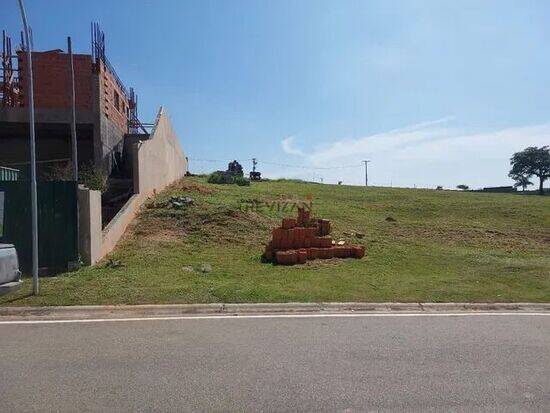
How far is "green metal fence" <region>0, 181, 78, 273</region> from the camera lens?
10.6 metres

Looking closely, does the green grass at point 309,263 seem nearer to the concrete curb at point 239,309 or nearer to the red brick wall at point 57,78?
the concrete curb at point 239,309

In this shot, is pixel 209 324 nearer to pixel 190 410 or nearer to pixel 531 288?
pixel 190 410

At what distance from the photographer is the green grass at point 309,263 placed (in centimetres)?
906

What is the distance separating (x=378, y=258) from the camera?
1323 centimetres

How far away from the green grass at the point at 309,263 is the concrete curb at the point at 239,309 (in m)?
0.31

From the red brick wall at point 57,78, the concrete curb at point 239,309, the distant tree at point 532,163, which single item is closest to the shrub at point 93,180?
the red brick wall at point 57,78

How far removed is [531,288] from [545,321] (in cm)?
283

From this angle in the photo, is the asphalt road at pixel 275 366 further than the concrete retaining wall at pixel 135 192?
No

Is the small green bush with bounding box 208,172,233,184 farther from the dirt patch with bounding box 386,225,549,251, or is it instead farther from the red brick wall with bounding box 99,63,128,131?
the dirt patch with bounding box 386,225,549,251

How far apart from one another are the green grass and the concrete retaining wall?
0.38m

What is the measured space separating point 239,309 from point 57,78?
16.2 m

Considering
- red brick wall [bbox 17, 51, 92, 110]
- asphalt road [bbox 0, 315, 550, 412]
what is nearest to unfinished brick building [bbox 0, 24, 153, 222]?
red brick wall [bbox 17, 51, 92, 110]

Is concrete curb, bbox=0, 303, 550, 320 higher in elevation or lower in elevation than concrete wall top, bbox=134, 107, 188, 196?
lower

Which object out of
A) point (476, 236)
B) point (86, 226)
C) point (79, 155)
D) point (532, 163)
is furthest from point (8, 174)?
point (532, 163)
